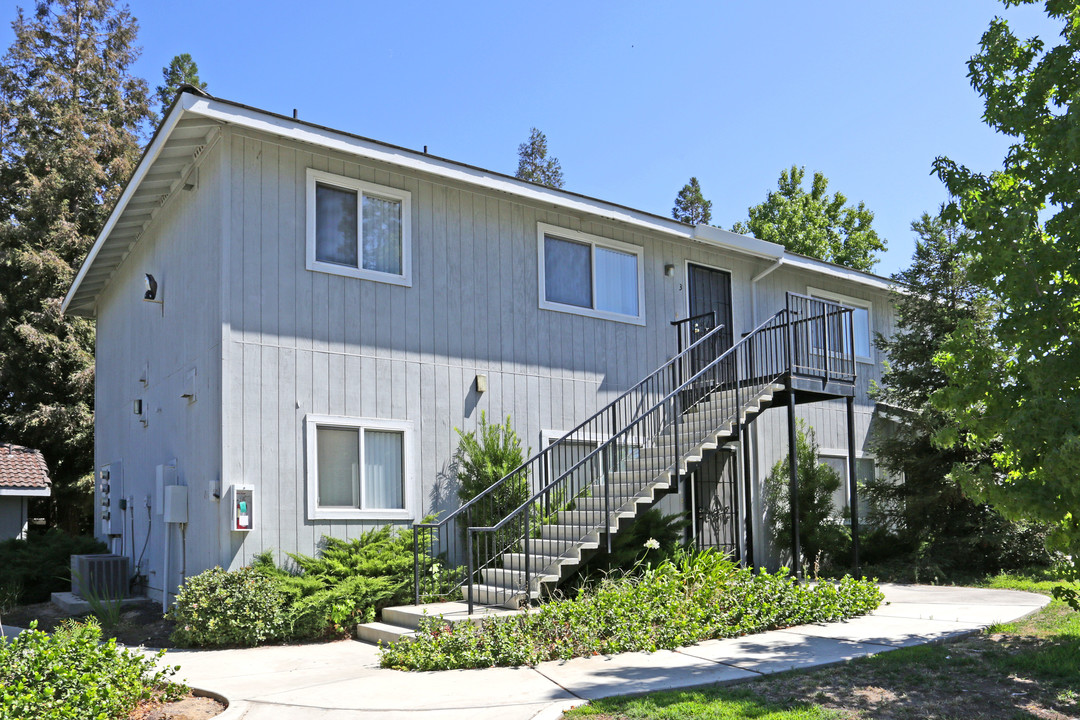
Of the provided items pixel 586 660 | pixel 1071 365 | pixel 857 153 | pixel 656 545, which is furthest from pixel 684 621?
pixel 857 153

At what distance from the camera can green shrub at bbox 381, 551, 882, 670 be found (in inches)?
291

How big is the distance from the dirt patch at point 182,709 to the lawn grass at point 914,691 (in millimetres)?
2519

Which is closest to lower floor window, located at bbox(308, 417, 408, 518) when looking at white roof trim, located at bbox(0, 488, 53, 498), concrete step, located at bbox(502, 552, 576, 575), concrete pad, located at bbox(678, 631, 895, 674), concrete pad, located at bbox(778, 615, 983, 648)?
concrete step, located at bbox(502, 552, 576, 575)

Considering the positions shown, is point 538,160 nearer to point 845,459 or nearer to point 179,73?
point 179,73

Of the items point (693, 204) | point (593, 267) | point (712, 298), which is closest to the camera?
point (593, 267)

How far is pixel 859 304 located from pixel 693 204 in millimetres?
26535

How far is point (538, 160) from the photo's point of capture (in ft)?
141

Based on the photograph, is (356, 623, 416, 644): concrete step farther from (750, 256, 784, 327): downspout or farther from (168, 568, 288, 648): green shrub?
(750, 256, 784, 327): downspout

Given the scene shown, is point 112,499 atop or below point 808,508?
atop

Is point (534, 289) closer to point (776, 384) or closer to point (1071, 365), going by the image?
point (776, 384)

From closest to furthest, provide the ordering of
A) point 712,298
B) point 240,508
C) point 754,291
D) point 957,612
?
point 240,508 < point 957,612 < point 712,298 < point 754,291

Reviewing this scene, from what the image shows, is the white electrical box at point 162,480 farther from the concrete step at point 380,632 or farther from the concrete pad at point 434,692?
the concrete pad at point 434,692

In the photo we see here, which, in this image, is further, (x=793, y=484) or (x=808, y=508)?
(x=808, y=508)

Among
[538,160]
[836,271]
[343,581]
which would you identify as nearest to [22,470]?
[343,581]
